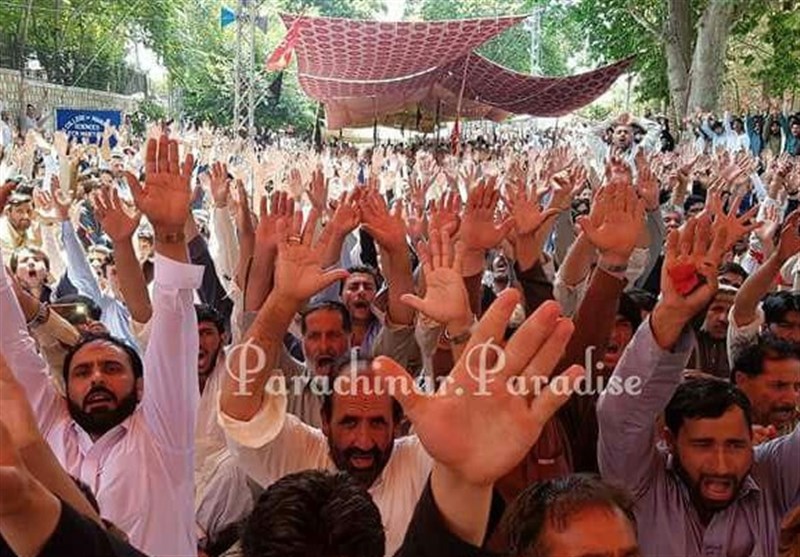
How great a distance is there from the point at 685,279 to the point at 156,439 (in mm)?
1255

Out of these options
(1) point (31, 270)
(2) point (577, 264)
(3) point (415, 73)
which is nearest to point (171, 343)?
(2) point (577, 264)

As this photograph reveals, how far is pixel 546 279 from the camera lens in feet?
11.3

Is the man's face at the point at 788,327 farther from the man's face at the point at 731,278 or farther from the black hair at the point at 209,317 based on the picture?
the black hair at the point at 209,317

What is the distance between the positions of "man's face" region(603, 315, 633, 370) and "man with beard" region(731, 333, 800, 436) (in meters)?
0.36

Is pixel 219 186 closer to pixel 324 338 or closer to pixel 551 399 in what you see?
pixel 324 338

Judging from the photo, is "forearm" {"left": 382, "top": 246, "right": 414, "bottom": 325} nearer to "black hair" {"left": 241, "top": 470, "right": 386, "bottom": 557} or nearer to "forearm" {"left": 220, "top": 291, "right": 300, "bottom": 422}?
"forearm" {"left": 220, "top": 291, "right": 300, "bottom": 422}

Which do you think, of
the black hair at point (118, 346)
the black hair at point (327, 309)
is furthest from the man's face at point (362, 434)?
the black hair at point (327, 309)

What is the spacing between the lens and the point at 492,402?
1.50 m

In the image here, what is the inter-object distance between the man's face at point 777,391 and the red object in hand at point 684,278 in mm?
736

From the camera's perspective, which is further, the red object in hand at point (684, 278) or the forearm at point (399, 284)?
the forearm at point (399, 284)

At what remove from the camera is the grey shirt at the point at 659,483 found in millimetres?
2119

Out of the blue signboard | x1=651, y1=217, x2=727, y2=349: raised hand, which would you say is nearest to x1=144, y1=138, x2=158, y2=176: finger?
x1=651, y1=217, x2=727, y2=349: raised hand

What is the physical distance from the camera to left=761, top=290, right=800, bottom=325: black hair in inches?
141

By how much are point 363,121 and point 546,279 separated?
58.2ft
